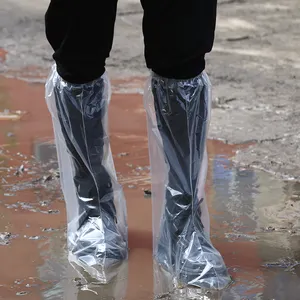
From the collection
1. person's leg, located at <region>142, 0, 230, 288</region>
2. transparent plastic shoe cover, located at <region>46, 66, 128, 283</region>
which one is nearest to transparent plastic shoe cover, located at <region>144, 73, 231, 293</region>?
person's leg, located at <region>142, 0, 230, 288</region>

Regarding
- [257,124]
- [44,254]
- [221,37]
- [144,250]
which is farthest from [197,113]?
[221,37]

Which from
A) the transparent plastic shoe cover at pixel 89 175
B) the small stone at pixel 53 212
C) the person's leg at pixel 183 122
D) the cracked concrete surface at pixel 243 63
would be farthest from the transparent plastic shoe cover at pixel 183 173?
the cracked concrete surface at pixel 243 63

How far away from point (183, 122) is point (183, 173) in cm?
13

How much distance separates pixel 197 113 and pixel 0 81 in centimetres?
213

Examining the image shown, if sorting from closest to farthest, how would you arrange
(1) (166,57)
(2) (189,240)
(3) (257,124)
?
(1) (166,57) < (2) (189,240) < (3) (257,124)

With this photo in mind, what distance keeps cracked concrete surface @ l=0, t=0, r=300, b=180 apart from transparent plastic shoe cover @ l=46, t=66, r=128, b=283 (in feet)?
2.80

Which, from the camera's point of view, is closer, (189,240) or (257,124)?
(189,240)

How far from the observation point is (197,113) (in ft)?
6.23

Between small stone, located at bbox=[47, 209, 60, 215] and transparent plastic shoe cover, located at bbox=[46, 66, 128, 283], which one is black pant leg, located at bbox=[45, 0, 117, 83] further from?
small stone, located at bbox=[47, 209, 60, 215]

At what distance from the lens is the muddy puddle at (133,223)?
1929mm

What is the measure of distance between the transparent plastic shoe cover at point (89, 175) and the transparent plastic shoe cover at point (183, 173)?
5.8 inches

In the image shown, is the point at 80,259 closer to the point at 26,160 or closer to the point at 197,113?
the point at 197,113

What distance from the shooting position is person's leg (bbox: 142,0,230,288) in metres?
1.81

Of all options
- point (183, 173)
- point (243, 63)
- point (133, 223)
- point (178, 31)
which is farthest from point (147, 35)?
point (243, 63)
